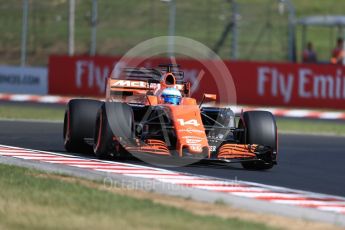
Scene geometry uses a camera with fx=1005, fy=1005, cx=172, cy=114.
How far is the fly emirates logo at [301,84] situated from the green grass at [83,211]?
1888cm

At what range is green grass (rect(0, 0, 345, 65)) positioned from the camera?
35.5 meters

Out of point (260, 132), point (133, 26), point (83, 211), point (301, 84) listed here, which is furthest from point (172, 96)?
point (133, 26)

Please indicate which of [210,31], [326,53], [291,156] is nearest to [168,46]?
[210,31]

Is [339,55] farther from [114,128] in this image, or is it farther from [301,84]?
[114,128]

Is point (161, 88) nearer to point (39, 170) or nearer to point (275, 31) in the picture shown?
point (39, 170)

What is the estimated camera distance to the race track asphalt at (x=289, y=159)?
12500 mm

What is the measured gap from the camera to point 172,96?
14312 mm

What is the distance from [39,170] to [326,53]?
3114 centimetres

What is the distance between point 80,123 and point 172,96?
1.52 m

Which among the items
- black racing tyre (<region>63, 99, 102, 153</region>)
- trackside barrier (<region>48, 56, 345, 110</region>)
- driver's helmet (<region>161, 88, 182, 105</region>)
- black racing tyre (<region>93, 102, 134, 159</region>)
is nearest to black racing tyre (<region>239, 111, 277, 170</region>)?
driver's helmet (<region>161, 88, 182, 105</region>)

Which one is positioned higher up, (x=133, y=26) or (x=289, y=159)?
(x=133, y=26)

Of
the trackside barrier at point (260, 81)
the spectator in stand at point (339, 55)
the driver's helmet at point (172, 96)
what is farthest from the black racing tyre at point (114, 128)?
the spectator in stand at point (339, 55)

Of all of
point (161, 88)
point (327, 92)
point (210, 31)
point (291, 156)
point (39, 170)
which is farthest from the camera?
point (210, 31)

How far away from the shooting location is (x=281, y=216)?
930 centimetres
